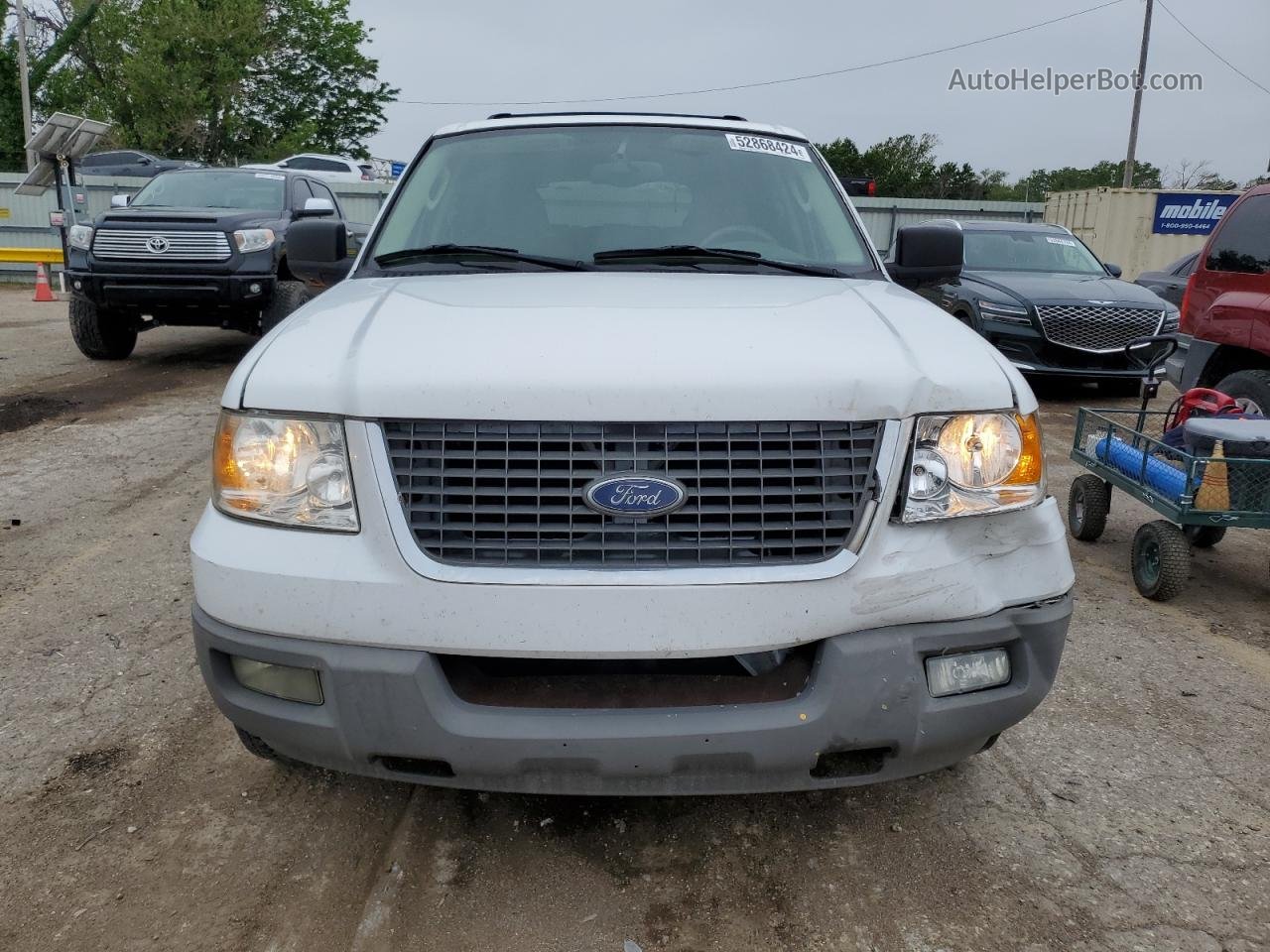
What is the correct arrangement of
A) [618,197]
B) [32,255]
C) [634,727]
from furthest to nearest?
[32,255] → [618,197] → [634,727]

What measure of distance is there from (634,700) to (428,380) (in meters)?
0.77

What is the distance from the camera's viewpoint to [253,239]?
891cm

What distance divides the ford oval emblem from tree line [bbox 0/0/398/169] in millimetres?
37315

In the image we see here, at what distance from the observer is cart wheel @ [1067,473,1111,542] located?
16.5 feet

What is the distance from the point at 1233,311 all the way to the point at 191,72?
3624cm

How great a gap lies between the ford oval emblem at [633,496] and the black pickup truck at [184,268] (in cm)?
749

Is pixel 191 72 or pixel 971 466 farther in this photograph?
pixel 191 72

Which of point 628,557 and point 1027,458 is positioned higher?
point 1027,458

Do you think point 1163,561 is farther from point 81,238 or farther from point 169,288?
point 81,238

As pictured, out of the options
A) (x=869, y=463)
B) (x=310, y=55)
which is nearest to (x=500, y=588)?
(x=869, y=463)

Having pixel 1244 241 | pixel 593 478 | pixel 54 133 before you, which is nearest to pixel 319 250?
pixel 593 478

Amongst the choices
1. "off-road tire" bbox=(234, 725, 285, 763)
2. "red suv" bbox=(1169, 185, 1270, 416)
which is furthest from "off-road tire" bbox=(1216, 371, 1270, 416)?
"off-road tire" bbox=(234, 725, 285, 763)

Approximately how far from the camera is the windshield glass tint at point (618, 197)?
128 inches

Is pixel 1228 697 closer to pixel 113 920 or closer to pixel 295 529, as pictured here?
pixel 295 529
